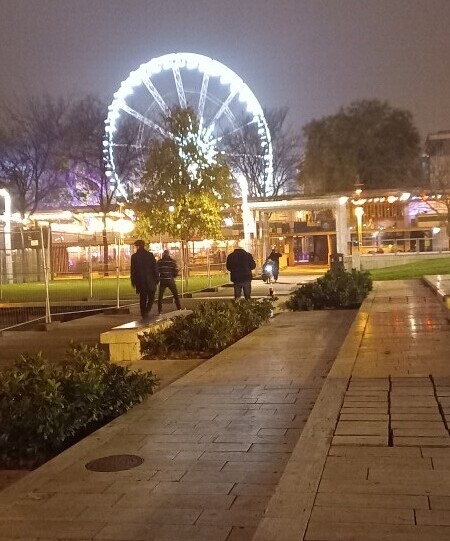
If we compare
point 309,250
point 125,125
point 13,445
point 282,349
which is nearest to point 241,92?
point 125,125

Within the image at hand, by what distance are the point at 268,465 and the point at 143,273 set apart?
994 cm

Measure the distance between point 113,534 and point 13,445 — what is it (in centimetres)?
233

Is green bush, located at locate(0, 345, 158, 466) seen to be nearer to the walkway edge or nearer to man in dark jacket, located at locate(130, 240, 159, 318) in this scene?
the walkway edge

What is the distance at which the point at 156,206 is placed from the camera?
35.9 meters

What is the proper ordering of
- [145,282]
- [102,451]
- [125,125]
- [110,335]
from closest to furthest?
[102,451], [110,335], [145,282], [125,125]

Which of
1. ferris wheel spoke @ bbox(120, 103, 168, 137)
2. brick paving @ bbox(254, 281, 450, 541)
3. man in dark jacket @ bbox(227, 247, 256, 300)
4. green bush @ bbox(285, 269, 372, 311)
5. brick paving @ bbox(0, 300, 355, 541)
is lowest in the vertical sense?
brick paving @ bbox(0, 300, 355, 541)

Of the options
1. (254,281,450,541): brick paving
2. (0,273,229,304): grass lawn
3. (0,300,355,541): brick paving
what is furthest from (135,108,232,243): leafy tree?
(0,300,355,541): brick paving

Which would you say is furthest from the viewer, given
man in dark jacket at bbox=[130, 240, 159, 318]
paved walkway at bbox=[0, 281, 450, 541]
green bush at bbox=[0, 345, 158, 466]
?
man in dark jacket at bbox=[130, 240, 159, 318]

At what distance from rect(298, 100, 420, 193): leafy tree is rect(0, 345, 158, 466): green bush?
53646 mm

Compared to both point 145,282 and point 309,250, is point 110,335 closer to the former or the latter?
point 145,282

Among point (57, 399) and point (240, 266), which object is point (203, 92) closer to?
point (240, 266)

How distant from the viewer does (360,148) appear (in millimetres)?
61344

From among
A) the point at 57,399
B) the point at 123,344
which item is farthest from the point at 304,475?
the point at 123,344

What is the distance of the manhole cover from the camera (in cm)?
579
